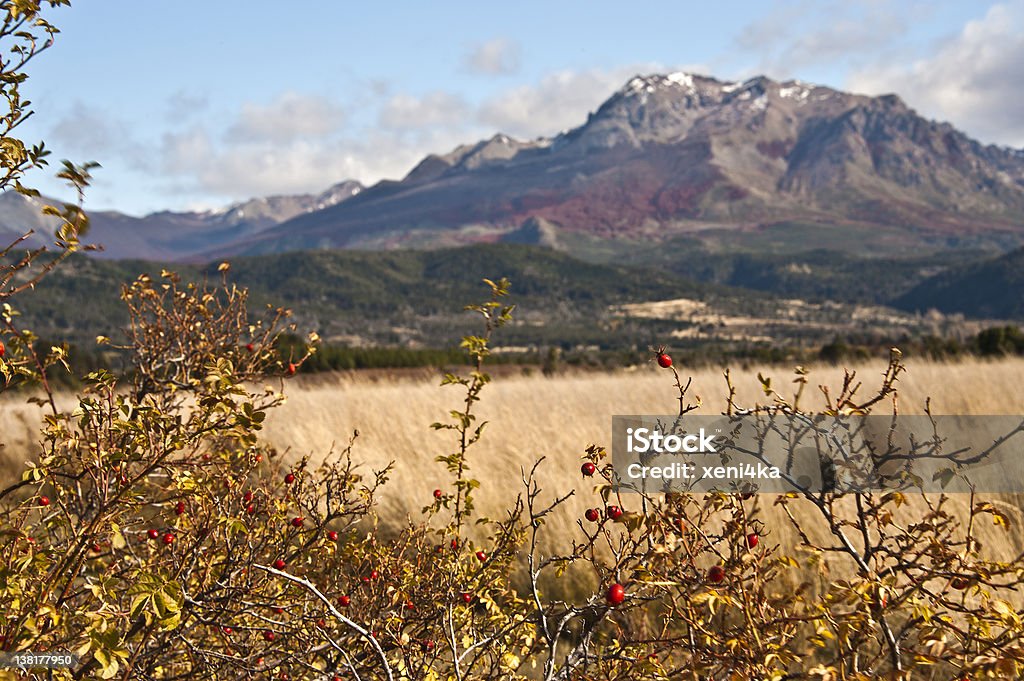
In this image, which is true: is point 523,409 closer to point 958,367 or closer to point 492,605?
point 958,367

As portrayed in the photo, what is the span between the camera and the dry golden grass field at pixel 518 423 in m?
6.25

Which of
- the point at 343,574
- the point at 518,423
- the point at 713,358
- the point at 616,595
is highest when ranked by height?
the point at 616,595

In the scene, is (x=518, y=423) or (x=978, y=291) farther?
(x=978, y=291)

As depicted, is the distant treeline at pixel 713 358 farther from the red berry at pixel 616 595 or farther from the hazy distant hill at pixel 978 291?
the hazy distant hill at pixel 978 291

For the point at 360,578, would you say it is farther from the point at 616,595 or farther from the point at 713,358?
the point at 713,358

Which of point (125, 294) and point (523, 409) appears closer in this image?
point (125, 294)

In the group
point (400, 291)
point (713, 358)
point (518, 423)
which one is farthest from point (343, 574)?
point (400, 291)

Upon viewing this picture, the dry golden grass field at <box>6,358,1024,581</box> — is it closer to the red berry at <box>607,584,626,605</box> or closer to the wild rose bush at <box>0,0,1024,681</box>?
the wild rose bush at <box>0,0,1024,681</box>

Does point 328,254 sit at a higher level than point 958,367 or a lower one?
higher

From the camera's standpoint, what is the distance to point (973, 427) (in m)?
6.53

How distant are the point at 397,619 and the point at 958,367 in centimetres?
935

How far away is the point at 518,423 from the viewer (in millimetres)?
8234

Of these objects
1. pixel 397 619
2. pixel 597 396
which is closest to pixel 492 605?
pixel 397 619

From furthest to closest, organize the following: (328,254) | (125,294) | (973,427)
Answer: (328,254) → (973,427) → (125,294)
